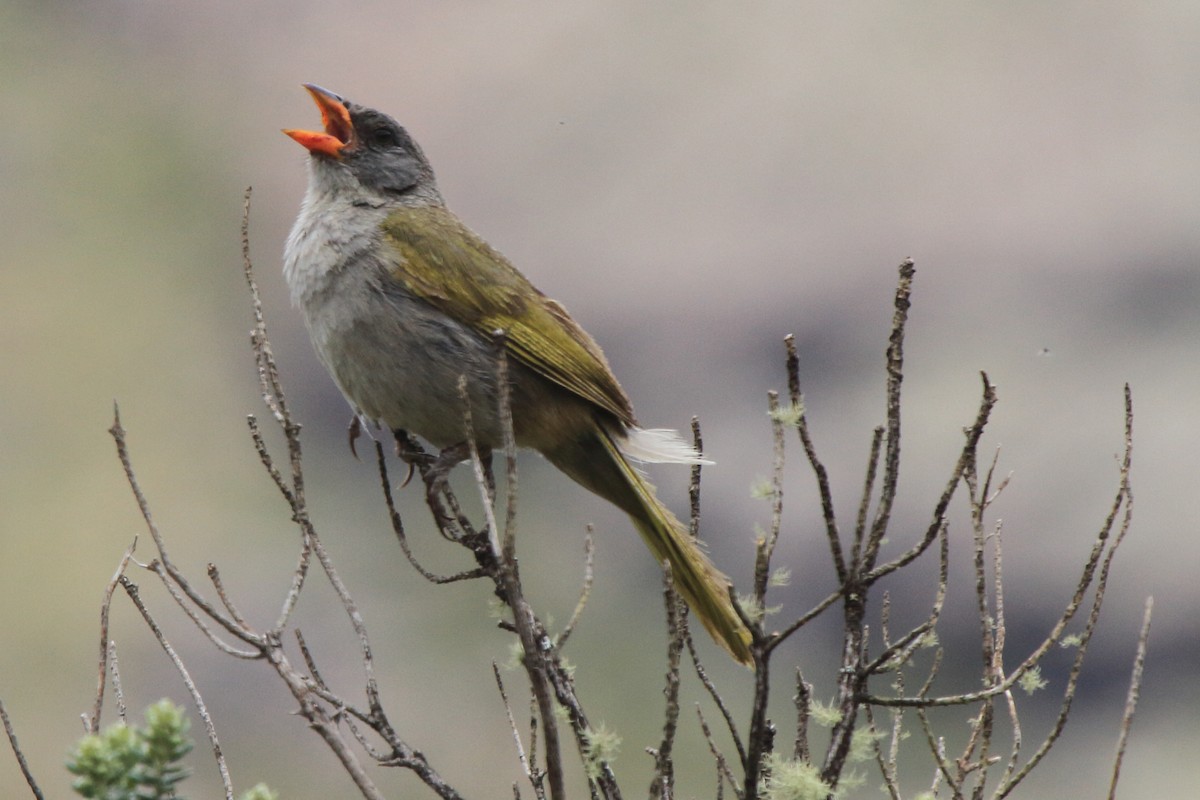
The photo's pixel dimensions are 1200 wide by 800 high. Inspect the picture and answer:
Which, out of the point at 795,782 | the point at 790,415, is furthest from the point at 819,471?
the point at 795,782

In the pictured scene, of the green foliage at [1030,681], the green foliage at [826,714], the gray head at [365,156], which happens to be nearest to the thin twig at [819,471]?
the green foliage at [826,714]

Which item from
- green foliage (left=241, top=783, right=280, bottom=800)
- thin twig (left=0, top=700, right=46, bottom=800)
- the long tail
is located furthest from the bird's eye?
green foliage (left=241, top=783, right=280, bottom=800)

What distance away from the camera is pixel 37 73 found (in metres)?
36.9

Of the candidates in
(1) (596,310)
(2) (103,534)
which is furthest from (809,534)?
(2) (103,534)

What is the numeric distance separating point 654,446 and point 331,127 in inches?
67.5

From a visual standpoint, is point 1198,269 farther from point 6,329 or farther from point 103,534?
point 6,329

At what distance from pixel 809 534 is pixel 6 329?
16.4 metres

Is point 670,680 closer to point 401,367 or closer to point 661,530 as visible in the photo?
point 661,530

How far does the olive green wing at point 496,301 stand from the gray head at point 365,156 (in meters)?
0.29

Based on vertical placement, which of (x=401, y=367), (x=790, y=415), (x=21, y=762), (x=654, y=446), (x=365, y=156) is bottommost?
(x=21, y=762)

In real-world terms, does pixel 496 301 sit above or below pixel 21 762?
above

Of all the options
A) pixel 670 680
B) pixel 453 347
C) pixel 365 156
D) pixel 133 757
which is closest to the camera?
pixel 133 757

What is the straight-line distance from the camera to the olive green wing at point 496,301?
4383 millimetres

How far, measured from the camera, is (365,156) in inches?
195
